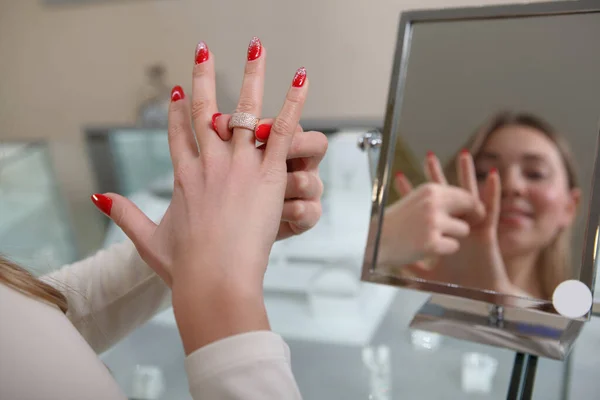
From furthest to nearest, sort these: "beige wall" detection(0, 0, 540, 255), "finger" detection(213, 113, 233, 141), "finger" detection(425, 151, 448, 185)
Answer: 1. "beige wall" detection(0, 0, 540, 255)
2. "finger" detection(425, 151, 448, 185)
3. "finger" detection(213, 113, 233, 141)

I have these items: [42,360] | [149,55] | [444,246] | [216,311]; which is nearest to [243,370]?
[216,311]

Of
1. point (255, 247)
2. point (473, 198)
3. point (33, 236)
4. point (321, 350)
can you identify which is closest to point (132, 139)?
point (33, 236)

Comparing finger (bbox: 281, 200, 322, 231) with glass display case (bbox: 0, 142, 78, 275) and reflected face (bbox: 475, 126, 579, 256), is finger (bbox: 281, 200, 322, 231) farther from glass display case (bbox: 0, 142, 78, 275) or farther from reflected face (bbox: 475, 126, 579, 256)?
glass display case (bbox: 0, 142, 78, 275)

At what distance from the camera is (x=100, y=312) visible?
59 cm

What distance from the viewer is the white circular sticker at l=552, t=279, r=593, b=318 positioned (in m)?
0.56

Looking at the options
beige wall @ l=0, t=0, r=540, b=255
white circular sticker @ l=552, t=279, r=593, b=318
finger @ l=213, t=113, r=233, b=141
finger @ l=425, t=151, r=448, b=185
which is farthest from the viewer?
beige wall @ l=0, t=0, r=540, b=255

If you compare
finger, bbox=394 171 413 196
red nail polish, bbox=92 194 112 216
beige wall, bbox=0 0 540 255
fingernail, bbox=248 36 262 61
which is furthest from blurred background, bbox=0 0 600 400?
fingernail, bbox=248 36 262 61

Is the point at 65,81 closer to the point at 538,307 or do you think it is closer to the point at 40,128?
the point at 40,128

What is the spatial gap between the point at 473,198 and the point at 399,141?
12cm

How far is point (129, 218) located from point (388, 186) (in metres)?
0.35

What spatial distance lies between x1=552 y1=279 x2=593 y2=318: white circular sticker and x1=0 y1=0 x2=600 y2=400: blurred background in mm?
120

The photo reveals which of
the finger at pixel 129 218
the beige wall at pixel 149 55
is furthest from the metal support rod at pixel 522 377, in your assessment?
the beige wall at pixel 149 55

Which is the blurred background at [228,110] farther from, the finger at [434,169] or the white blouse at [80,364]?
the white blouse at [80,364]

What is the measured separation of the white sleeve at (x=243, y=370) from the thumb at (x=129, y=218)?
0.12 m
